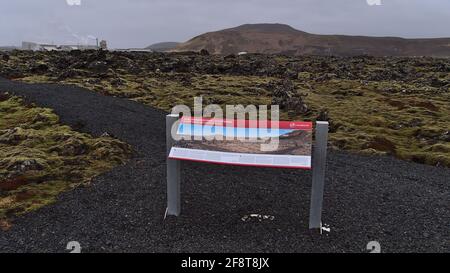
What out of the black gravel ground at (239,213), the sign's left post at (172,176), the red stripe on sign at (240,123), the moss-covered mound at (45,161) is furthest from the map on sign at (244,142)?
the moss-covered mound at (45,161)

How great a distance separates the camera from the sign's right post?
8.56m

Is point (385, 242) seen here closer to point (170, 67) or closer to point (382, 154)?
point (382, 154)

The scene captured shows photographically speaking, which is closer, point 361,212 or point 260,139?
point 260,139

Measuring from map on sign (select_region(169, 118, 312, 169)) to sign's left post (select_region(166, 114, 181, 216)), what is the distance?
0.18 m

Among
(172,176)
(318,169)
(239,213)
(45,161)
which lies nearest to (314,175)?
(318,169)

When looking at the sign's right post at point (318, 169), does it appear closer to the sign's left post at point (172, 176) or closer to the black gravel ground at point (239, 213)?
the black gravel ground at point (239, 213)

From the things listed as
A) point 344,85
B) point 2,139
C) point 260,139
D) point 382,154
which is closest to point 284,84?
point 344,85

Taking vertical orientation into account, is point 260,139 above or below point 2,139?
above

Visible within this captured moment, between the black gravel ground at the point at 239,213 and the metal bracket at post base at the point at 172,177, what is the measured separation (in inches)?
11.9

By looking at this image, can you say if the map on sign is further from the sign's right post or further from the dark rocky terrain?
the dark rocky terrain

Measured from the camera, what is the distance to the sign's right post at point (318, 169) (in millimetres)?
8562
